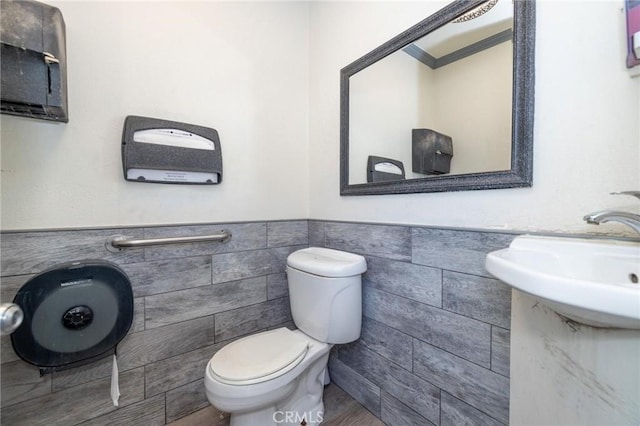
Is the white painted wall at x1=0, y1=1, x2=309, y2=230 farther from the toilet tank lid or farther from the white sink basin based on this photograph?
the white sink basin

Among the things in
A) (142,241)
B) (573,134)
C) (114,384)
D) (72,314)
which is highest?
(573,134)

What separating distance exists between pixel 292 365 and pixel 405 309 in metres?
0.54

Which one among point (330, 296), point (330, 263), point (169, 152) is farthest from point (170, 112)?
point (330, 296)

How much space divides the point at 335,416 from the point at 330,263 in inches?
30.7

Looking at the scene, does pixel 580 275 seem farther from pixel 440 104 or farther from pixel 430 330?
pixel 440 104

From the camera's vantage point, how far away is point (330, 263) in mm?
1242

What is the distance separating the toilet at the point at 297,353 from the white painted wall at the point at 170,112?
0.54 metres

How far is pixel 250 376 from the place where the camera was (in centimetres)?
96

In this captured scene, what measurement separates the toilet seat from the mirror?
0.82 metres

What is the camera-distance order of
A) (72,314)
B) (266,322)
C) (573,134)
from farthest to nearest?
(266,322) < (72,314) < (573,134)

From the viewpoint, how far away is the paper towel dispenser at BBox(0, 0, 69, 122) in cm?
79

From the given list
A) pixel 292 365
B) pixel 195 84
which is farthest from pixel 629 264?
pixel 195 84

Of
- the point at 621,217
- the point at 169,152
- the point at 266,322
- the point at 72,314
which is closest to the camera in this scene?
the point at 621,217

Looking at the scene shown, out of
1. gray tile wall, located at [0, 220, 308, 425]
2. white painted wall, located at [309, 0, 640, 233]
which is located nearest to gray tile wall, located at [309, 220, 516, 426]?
white painted wall, located at [309, 0, 640, 233]
